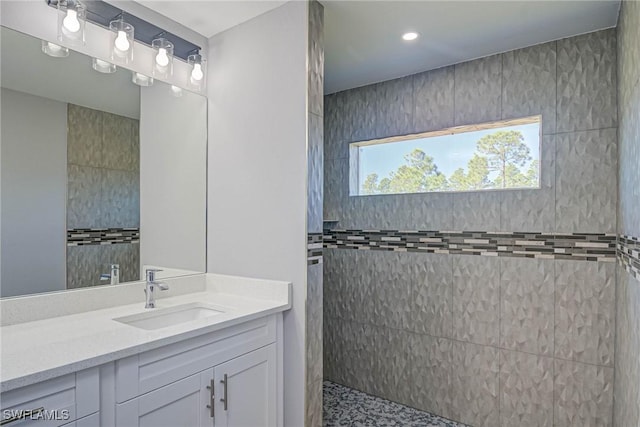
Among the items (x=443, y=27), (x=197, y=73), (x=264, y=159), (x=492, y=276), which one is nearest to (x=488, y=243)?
(x=492, y=276)

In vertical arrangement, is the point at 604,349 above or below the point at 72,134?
below

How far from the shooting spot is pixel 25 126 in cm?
167

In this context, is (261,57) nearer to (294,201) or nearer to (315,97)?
(315,97)

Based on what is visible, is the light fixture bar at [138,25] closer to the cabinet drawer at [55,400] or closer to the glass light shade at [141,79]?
the glass light shade at [141,79]

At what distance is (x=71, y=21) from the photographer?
1795 mm

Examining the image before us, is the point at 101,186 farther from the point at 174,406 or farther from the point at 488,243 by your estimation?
the point at 488,243

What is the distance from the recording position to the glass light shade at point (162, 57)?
7.11 feet

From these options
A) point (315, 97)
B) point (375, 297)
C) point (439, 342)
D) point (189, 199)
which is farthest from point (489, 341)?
point (189, 199)

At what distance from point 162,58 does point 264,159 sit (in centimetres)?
86

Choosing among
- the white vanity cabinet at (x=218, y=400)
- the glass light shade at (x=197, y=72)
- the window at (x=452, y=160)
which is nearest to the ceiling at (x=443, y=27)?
the window at (x=452, y=160)

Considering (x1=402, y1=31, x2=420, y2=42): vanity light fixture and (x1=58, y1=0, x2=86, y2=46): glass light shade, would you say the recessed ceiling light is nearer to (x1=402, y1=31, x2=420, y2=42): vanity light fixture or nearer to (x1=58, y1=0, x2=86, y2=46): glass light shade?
(x1=402, y1=31, x2=420, y2=42): vanity light fixture

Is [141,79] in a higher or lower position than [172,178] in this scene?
higher

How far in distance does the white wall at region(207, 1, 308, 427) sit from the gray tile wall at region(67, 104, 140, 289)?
48 centimetres

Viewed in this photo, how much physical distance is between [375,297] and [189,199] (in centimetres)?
167
